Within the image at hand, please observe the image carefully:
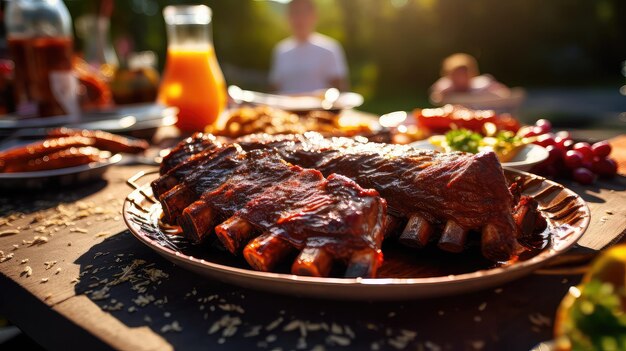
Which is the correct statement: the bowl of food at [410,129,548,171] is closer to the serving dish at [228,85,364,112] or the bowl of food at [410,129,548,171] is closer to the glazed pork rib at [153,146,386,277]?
the glazed pork rib at [153,146,386,277]

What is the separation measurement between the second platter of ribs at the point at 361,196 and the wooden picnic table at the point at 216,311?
0.11m

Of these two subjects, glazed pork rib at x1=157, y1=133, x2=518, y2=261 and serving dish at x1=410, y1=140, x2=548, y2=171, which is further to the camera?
serving dish at x1=410, y1=140, x2=548, y2=171

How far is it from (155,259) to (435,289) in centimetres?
92

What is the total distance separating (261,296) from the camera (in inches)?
55.0

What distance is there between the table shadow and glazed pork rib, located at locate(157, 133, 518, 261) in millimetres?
170

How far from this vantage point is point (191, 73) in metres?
3.89

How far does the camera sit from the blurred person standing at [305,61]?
8.15 m

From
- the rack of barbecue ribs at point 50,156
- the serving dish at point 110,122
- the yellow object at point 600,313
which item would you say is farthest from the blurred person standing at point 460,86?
the yellow object at point 600,313

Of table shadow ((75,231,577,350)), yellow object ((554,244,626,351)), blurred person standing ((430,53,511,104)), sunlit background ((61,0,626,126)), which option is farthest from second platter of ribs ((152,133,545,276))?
sunlit background ((61,0,626,126))

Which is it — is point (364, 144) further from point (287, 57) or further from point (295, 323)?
point (287, 57)

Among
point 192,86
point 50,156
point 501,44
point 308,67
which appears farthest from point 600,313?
point 501,44

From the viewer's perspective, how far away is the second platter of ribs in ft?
4.42

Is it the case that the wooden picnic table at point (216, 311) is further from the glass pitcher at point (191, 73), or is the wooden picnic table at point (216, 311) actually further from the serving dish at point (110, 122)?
the glass pitcher at point (191, 73)

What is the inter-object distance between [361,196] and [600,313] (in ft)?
2.16
